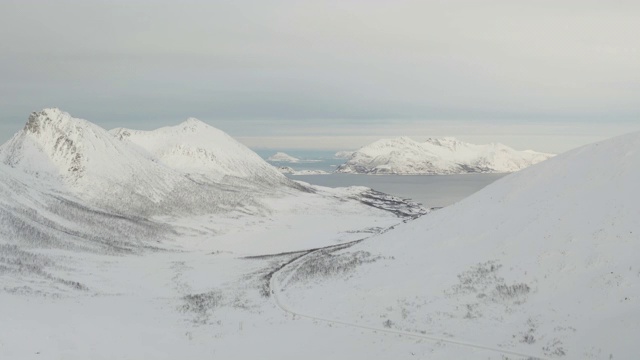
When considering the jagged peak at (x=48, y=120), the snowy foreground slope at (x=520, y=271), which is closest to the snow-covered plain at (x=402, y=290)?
the snowy foreground slope at (x=520, y=271)

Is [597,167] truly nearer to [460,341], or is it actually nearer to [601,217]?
[601,217]

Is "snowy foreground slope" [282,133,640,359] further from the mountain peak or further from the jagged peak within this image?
the mountain peak

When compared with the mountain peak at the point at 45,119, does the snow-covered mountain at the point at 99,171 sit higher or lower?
lower

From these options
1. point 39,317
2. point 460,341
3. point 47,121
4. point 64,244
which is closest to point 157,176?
point 47,121

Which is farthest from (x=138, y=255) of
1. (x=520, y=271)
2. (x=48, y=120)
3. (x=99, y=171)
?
(x=48, y=120)

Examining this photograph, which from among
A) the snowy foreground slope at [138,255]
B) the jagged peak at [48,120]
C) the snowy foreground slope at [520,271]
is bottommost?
the snowy foreground slope at [138,255]

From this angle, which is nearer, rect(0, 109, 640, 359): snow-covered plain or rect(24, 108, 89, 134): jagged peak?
rect(0, 109, 640, 359): snow-covered plain

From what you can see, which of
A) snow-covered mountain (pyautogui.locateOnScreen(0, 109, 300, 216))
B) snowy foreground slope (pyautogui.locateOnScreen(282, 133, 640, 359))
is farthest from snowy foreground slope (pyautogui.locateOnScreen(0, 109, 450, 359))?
snowy foreground slope (pyautogui.locateOnScreen(282, 133, 640, 359))

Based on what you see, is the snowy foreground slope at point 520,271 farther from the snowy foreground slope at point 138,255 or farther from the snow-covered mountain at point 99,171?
the snow-covered mountain at point 99,171
